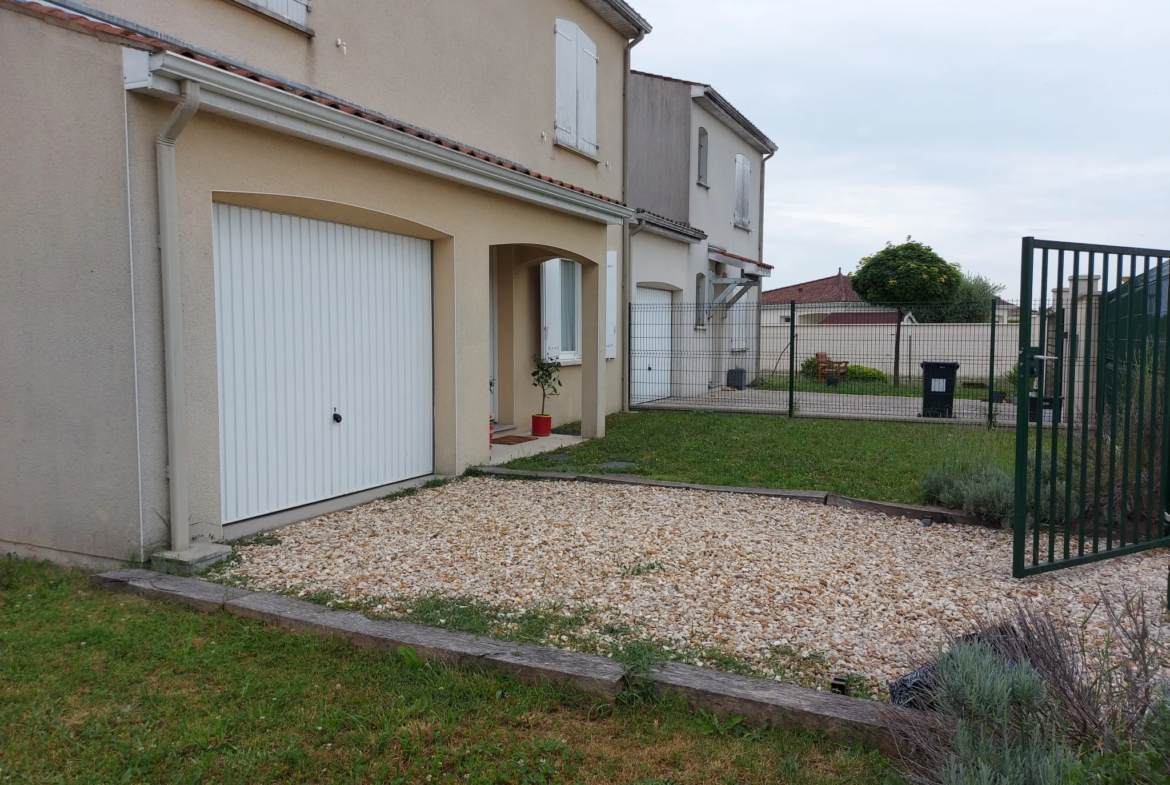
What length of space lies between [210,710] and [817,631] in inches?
108

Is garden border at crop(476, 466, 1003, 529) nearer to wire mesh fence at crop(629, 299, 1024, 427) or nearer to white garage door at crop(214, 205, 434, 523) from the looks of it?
white garage door at crop(214, 205, 434, 523)

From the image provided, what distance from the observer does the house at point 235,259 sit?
4828 millimetres

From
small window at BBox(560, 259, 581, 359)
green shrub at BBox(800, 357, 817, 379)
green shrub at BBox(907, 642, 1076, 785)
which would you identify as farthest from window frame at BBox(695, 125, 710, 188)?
green shrub at BBox(907, 642, 1076, 785)

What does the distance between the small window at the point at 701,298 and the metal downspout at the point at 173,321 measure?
13241mm

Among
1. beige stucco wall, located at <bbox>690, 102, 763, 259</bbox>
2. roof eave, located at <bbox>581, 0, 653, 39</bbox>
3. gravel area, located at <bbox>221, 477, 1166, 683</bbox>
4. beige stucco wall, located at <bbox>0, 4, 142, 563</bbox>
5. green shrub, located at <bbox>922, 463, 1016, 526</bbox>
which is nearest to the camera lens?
gravel area, located at <bbox>221, 477, 1166, 683</bbox>

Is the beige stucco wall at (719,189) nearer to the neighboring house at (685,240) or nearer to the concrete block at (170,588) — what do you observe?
the neighboring house at (685,240)

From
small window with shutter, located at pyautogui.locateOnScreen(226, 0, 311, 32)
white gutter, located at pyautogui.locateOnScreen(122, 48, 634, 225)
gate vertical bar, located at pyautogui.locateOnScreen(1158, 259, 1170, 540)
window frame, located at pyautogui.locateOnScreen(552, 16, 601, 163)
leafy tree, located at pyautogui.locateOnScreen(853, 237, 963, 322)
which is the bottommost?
gate vertical bar, located at pyautogui.locateOnScreen(1158, 259, 1170, 540)

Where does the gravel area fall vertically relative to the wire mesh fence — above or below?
below

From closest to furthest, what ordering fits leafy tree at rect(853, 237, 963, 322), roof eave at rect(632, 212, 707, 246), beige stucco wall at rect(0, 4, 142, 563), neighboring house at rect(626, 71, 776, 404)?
1. beige stucco wall at rect(0, 4, 142, 563)
2. roof eave at rect(632, 212, 707, 246)
3. neighboring house at rect(626, 71, 776, 404)
4. leafy tree at rect(853, 237, 963, 322)

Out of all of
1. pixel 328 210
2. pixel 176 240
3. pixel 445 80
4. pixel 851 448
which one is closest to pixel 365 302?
pixel 328 210

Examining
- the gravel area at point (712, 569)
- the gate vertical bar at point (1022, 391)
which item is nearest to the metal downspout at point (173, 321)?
the gravel area at point (712, 569)

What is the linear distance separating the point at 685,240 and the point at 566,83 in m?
6.25

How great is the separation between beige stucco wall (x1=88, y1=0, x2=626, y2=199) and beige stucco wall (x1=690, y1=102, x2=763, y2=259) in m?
5.41

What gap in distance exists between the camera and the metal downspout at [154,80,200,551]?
4.82m
